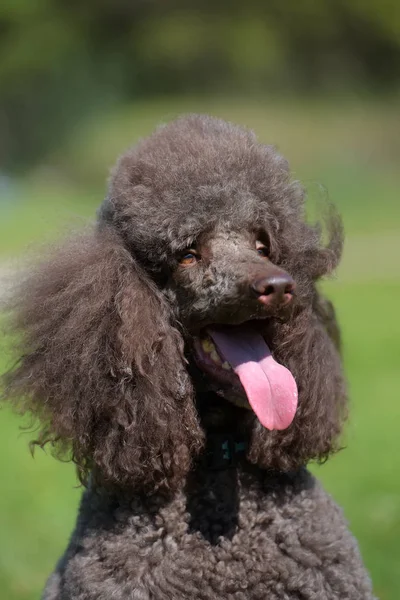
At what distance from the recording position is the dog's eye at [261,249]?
94.5 inches

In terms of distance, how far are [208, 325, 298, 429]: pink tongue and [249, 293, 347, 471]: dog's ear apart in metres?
0.10

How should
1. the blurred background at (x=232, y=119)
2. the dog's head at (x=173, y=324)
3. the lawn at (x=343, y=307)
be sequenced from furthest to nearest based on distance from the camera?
the blurred background at (x=232, y=119)
the lawn at (x=343, y=307)
the dog's head at (x=173, y=324)

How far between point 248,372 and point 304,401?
0.95 ft

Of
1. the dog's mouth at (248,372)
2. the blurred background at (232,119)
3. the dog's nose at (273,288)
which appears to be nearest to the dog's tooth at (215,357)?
the dog's mouth at (248,372)

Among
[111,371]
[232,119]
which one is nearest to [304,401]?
[111,371]

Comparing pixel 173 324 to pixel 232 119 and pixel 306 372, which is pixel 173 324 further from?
pixel 232 119

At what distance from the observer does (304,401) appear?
2.44 metres

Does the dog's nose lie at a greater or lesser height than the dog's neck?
greater

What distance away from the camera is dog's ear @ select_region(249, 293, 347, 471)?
7.82 ft

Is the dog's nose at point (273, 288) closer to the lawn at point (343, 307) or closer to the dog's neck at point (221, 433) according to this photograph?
the dog's neck at point (221, 433)

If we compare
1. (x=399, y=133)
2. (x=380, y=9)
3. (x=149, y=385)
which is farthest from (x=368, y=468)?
(x=380, y=9)

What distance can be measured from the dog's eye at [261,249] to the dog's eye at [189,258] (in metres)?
0.17

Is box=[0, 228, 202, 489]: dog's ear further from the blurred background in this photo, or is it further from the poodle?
the blurred background

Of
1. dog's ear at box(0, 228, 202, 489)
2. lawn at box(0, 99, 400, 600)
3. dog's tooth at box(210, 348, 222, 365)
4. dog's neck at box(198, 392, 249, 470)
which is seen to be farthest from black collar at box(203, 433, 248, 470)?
lawn at box(0, 99, 400, 600)
